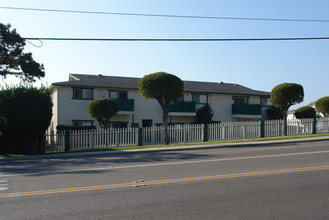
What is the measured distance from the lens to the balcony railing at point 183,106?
2994 cm

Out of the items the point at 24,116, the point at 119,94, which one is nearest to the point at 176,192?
the point at 24,116

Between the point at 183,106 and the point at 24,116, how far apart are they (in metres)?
15.5

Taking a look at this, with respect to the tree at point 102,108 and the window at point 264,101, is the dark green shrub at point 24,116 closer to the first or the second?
the tree at point 102,108

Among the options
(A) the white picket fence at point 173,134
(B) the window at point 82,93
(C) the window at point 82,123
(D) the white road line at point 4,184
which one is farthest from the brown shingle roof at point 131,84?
(D) the white road line at point 4,184

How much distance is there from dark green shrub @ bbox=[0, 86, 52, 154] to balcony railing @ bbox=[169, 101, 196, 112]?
13.4 meters

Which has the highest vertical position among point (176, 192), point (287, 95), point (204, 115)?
point (287, 95)

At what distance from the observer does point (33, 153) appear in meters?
18.8

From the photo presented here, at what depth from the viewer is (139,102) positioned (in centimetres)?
2994

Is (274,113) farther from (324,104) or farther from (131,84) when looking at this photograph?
(131,84)

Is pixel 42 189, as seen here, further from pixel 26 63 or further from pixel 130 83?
pixel 130 83

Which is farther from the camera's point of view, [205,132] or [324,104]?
[324,104]

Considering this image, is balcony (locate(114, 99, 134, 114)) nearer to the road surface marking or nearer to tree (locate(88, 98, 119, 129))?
tree (locate(88, 98, 119, 129))

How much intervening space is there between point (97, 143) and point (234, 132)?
9.33 meters

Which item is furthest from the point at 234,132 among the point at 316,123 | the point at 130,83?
the point at 130,83
